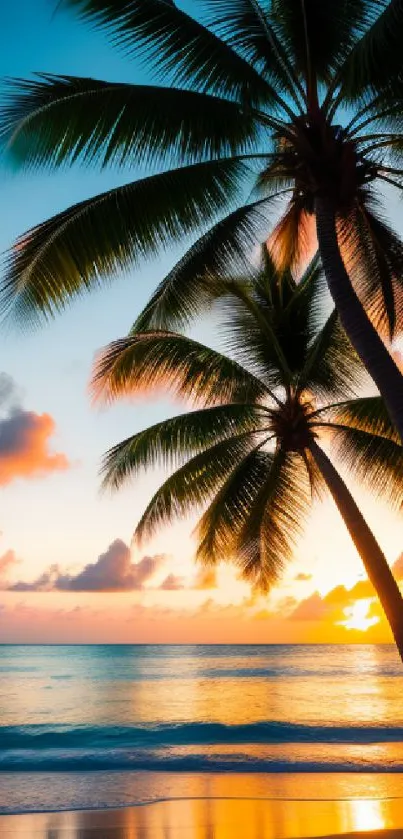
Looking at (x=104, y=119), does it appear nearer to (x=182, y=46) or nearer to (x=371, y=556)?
(x=182, y=46)

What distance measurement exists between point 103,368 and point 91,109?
4.37 meters

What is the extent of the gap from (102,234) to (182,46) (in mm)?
1935

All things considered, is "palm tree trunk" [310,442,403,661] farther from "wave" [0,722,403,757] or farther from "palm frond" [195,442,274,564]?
"wave" [0,722,403,757]

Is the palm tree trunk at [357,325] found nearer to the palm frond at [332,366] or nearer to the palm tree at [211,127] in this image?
the palm tree at [211,127]

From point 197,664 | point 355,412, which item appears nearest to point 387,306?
point 355,412

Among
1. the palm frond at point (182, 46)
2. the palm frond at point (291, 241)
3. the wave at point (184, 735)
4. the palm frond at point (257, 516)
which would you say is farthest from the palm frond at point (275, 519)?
the wave at point (184, 735)

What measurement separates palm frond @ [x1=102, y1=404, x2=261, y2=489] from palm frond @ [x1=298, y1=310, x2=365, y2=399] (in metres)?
1.17

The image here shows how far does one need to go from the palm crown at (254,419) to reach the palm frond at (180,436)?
0.02m

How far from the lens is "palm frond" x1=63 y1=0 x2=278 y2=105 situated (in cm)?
786

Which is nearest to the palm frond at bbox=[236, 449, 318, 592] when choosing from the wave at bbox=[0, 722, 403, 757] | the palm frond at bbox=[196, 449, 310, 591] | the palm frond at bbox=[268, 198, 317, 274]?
the palm frond at bbox=[196, 449, 310, 591]

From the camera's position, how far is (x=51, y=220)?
8.48m

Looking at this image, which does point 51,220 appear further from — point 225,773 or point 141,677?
point 141,677

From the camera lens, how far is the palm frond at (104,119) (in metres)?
8.09

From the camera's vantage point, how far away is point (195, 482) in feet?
42.9
